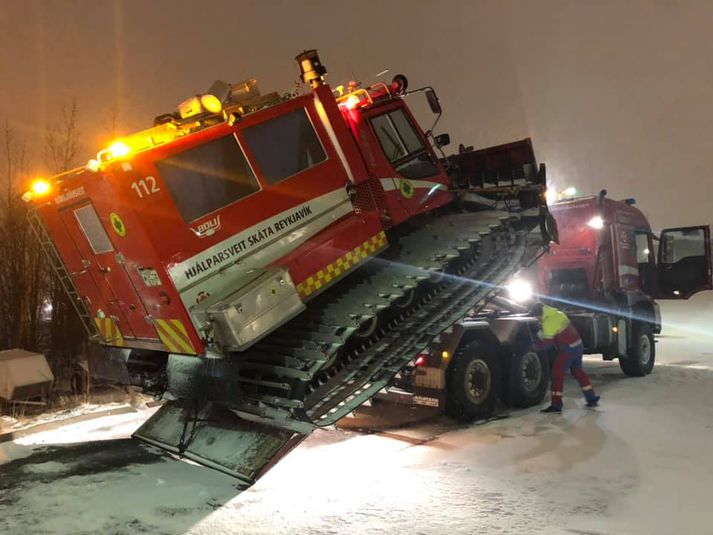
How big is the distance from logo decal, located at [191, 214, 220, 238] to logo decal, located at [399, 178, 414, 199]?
7.95 feet

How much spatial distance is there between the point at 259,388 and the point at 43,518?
78.6 inches

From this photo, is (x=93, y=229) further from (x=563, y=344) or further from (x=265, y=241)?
(x=563, y=344)

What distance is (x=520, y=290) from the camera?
1062 centimetres

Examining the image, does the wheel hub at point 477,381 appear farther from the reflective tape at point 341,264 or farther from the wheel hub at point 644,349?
the wheel hub at point 644,349

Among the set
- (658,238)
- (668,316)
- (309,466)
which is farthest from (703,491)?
(668,316)

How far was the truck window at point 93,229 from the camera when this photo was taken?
5.38 m

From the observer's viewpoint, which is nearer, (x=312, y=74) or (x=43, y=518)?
(x=43, y=518)

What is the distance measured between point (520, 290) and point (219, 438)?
22.2ft

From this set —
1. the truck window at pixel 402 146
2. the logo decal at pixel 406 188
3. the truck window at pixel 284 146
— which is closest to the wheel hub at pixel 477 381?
the logo decal at pixel 406 188

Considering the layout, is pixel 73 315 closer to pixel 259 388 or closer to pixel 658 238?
pixel 259 388

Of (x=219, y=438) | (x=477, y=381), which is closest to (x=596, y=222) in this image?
(x=477, y=381)

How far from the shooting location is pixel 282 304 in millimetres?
5262

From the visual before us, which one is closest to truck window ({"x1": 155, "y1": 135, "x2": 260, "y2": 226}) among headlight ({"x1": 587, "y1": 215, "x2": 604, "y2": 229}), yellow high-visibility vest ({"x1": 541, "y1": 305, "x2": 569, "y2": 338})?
yellow high-visibility vest ({"x1": 541, "y1": 305, "x2": 569, "y2": 338})

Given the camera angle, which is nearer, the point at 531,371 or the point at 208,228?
the point at 208,228
